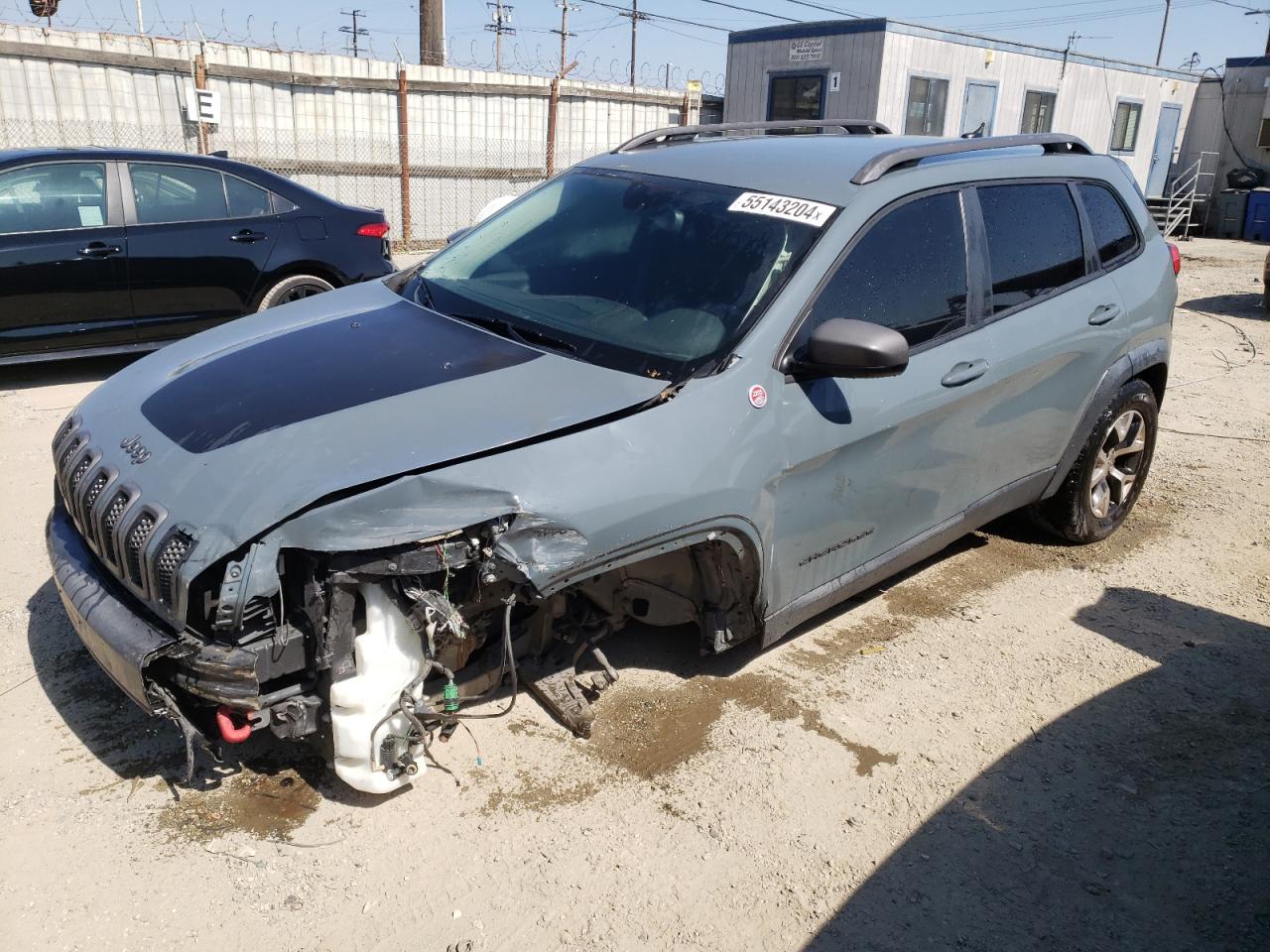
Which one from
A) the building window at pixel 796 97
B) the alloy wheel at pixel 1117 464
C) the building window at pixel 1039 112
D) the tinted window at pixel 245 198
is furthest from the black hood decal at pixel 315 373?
the building window at pixel 1039 112

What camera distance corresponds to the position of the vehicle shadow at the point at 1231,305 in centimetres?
1192

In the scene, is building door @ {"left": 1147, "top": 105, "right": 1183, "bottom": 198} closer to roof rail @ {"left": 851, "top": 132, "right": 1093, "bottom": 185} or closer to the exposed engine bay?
roof rail @ {"left": 851, "top": 132, "right": 1093, "bottom": 185}

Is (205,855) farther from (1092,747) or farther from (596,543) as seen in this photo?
(1092,747)

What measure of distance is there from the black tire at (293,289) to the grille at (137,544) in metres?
5.13

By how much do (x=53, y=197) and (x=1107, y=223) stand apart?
6.49 metres

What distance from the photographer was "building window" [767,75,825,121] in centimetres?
1881

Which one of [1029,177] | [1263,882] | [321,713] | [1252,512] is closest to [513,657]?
[321,713]

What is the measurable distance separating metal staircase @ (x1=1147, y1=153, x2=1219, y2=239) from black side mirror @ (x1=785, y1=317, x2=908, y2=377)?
22.0 metres

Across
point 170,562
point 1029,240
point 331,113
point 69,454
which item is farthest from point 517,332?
point 331,113

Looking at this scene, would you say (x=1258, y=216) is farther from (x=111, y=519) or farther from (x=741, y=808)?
(x=111, y=519)

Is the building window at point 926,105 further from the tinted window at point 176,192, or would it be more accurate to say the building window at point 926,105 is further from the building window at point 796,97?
the tinted window at point 176,192

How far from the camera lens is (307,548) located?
255 centimetres

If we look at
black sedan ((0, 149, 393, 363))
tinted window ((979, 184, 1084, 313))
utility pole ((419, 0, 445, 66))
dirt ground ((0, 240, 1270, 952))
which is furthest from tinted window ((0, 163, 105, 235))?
utility pole ((419, 0, 445, 66))

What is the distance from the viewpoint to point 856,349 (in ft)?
10.1
